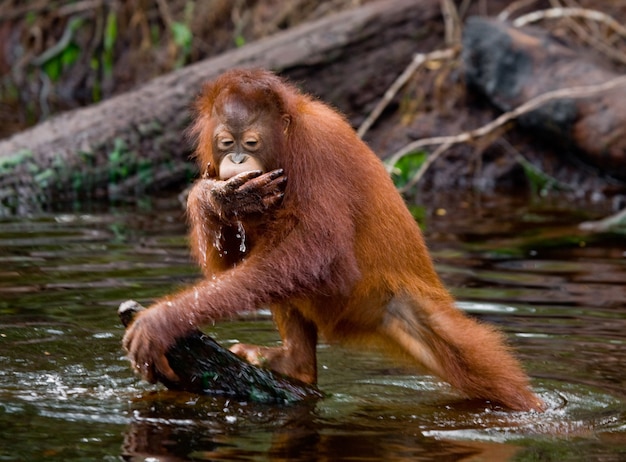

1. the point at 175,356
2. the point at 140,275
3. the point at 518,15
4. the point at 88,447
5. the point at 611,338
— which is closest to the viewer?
the point at 88,447

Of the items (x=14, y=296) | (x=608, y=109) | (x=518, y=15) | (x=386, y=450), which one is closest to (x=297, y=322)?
(x=386, y=450)

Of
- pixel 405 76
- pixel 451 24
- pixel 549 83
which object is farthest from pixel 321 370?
pixel 451 24

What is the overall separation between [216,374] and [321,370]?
820 mm

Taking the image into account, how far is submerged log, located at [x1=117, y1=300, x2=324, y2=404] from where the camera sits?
429 centimetres

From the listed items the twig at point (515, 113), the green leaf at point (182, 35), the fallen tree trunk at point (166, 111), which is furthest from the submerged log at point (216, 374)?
the green leaf at point (182, 35)

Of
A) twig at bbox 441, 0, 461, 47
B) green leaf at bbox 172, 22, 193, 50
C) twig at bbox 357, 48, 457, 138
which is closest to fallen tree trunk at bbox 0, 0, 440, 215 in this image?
twig at bbox 441, 0, 461, 47

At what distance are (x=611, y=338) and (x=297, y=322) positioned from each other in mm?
1526

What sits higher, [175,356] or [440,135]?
[440,135]

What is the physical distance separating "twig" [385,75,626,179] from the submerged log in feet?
15.6

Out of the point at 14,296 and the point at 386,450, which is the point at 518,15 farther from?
the point at 386,450

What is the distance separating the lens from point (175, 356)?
4.27 meters

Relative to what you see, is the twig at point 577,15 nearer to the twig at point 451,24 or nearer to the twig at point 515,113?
the twig at point 451,24

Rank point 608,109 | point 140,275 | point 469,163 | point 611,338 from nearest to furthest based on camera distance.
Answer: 1. point 611,338
2. point 140,275
3. point 608,109
4. point 469,163

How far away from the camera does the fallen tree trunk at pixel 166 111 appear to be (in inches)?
353
